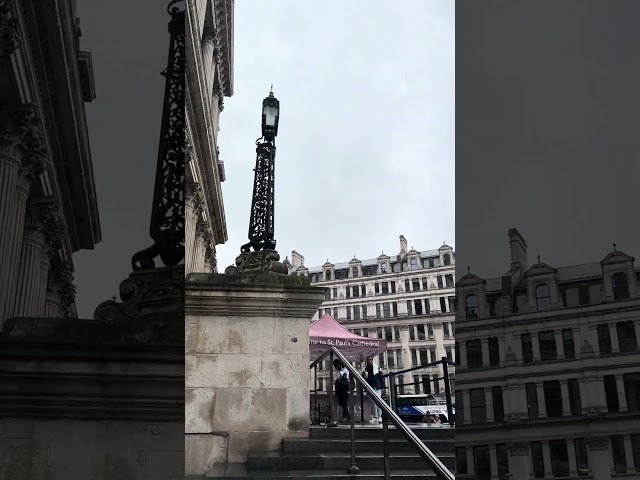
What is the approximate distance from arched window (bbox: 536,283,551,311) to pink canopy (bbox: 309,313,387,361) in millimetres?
11408

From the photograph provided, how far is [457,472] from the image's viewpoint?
93cm

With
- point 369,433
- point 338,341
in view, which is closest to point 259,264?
point 369,433

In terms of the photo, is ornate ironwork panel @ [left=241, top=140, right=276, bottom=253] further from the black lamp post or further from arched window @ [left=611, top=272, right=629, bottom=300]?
arched window @ [left=611, top=272, right=629, bottom=300]

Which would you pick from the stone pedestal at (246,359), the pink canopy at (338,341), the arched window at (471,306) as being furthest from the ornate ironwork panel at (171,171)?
the pink canopy at (338,341)

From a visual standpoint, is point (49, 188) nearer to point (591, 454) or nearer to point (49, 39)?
point (49, 39)

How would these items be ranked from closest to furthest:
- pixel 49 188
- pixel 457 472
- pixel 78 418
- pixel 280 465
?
1. pixel 457 472
2. pixel 78 418
3. pixel 49 188
4. pixel 280 465

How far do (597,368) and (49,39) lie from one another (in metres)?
2.01

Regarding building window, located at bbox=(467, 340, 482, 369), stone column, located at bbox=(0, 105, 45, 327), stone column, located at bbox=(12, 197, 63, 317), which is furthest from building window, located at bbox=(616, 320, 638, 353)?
stone column, located at bbox=(0, 105, 45, 327)

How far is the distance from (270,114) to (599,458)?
358 cm

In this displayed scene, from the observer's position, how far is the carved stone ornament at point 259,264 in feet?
14.4

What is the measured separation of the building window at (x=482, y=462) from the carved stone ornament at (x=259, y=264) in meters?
3.42

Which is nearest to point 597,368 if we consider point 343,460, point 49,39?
point 49,39

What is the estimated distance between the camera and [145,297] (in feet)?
5.48

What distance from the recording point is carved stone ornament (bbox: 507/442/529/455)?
0.86 m
